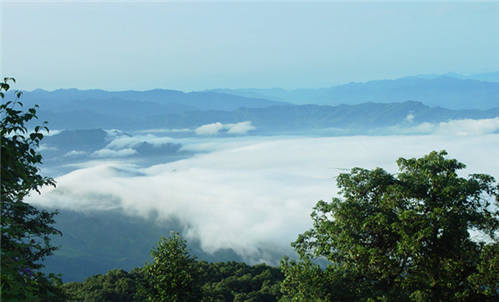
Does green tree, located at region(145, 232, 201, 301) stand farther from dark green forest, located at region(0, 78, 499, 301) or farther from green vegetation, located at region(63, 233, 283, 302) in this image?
dark green forest, located at region(0, 78, 499, 301)

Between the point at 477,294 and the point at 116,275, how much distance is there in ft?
156

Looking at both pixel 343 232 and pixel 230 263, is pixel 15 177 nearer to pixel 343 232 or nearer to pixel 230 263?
pixel 343 232

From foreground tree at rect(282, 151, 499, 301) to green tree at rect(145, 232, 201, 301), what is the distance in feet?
16.2

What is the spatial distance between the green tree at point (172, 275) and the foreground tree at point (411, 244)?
194 inches

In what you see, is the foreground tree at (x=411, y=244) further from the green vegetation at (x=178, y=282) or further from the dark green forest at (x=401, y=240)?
the green vegetation at (x=178, y=282)

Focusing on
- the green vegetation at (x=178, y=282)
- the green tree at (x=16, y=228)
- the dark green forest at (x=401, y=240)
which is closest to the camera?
the green tree at (x=16, y=228)

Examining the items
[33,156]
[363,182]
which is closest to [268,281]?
[363,182]

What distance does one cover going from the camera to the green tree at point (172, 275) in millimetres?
19391

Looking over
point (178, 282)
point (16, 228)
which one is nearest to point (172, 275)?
point (178, 282)

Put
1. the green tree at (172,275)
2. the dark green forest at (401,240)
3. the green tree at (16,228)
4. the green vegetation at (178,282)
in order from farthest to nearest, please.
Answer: the green vegetation at (178,282) < the green tree at (172,275) < the dark green forest at (401,240) < the green tree at (16,228)

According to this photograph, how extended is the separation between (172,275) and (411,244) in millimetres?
10017

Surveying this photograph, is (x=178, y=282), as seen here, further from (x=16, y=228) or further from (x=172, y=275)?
(x=16, y=228)

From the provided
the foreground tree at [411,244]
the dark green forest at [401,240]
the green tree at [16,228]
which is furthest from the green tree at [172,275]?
the green tree at [16,228]

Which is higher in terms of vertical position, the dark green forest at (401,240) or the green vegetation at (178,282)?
the dark green forest at (401,240)
